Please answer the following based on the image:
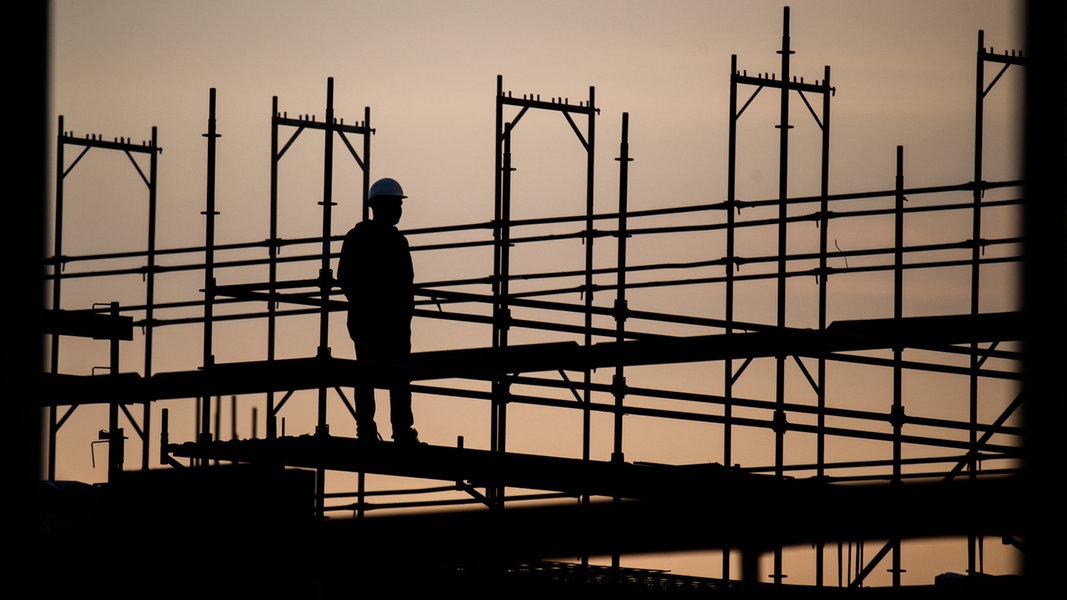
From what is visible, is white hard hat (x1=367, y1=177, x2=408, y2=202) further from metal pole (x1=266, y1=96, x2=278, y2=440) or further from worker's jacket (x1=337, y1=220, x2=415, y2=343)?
metal pole (x1=266, y1=96, x2=278, y2=440)

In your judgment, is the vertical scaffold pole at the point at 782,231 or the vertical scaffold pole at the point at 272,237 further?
the vertical scaffold pole at the point at 272,237

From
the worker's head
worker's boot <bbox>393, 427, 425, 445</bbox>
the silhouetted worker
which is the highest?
the worker's head

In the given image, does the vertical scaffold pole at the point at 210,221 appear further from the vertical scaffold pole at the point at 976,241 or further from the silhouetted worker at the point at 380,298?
the vertical scaffold pole at the point at 976,241

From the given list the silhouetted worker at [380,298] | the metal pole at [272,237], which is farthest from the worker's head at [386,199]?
the metal pole at [272,237]

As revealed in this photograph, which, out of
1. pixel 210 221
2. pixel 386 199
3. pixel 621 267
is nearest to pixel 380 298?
pixel 386 199

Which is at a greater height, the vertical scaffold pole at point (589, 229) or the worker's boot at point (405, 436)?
the vertical scaffold pole at point (589, 229)

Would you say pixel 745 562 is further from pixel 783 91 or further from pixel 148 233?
pixel 148 233

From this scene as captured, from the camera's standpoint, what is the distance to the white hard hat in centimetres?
1048

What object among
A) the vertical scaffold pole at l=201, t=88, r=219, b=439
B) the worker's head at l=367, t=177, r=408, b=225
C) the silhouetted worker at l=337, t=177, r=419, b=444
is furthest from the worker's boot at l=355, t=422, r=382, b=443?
the vertical scaffold pole at l=201, t=88, r=219, b=439

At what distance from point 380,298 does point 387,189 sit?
30.0 inches

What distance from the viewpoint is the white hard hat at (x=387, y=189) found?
34.4 ft

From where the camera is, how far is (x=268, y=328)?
14.1m

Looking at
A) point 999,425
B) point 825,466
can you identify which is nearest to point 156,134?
point 825,466

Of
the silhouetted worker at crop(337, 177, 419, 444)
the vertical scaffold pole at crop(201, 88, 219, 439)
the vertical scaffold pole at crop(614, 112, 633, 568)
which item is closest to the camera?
the silhouetted worker at crop(337, 177, 419, 444)
